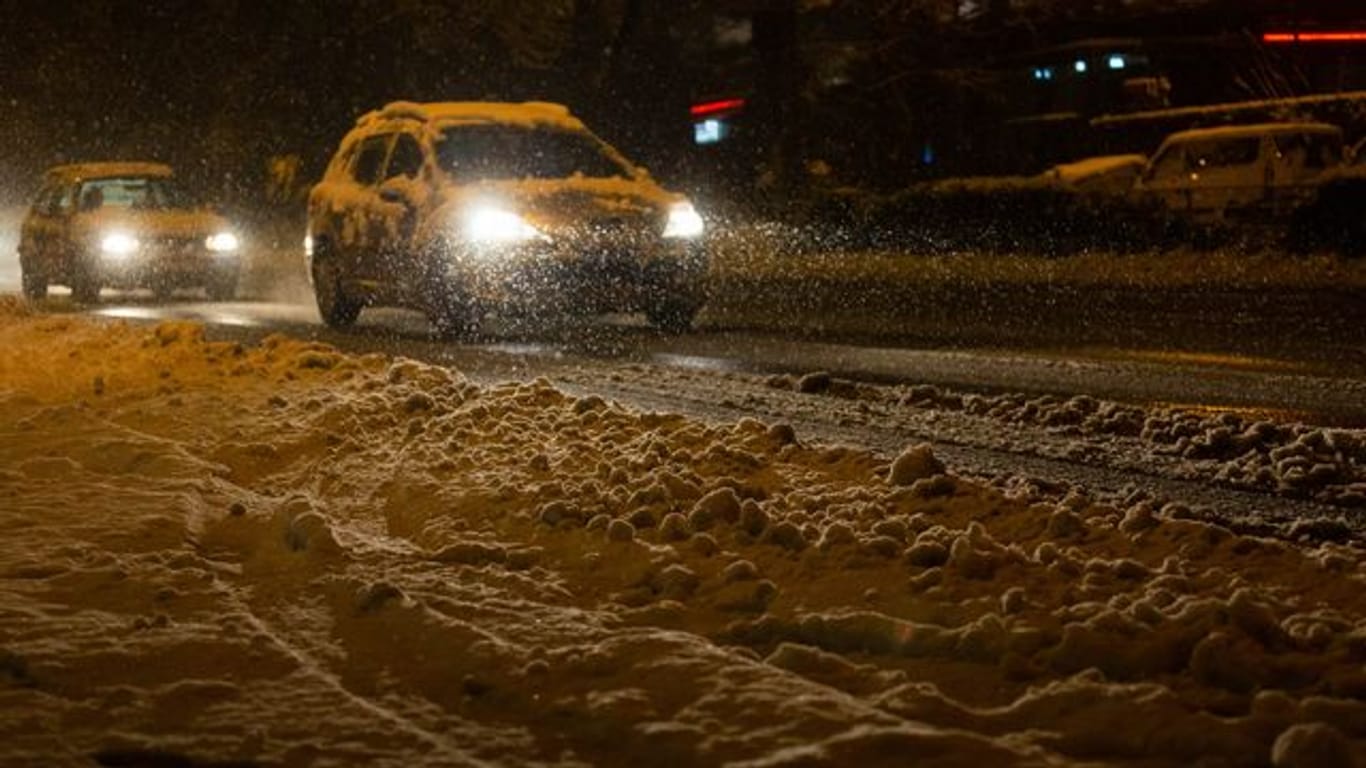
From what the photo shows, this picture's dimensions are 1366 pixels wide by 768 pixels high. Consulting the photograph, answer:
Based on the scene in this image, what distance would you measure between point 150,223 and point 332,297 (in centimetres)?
649

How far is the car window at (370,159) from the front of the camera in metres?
15.5

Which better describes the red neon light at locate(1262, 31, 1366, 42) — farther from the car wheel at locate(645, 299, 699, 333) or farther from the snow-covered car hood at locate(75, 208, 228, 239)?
the car wheel at locate(645, 299, 699, 333)

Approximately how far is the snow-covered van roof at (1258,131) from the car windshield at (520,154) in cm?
1381

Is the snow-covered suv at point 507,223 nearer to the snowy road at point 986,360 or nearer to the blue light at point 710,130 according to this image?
the snowy road at point 986,360

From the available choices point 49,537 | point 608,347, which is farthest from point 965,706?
point 608,347

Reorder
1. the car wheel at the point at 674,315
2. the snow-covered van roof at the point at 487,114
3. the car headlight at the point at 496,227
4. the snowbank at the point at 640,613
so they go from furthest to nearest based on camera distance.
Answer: the snow-covered van roof at the point at 487,114
the car wheel at the point at 674,315
the car headlight at the point at 496,227
the snowbank at the point at 640,613

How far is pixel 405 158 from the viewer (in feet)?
49.4

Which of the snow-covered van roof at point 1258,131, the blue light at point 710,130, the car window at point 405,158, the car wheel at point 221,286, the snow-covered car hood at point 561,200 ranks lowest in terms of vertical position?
the car wheel at point 221,286

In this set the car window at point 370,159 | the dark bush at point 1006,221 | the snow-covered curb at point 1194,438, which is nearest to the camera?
the snow-covered curb at point 1194,438

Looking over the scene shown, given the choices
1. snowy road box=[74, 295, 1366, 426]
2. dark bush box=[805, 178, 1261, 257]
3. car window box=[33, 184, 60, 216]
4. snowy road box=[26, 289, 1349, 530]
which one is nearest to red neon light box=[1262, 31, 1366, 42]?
dark bush box=[805, 178, 1261, 257]

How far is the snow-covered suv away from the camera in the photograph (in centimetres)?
1367

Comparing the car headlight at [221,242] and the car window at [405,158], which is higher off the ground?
the car window at [405,158]

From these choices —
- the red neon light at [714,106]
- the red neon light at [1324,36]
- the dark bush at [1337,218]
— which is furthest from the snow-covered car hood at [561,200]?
the red neon light at [714,106]

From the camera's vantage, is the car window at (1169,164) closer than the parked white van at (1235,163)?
No
